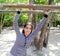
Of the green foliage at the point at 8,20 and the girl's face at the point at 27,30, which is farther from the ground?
the girl's face at the point at 27,30

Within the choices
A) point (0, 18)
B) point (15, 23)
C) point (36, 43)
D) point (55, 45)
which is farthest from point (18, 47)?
point (0, 18)

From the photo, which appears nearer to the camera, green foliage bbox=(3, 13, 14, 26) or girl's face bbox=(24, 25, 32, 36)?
girl's face bbox=(24, 25, 32, 36)

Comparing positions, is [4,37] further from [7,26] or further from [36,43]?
[7,26]

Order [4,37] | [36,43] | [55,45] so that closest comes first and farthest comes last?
[36,43], [55,45], [4,37]

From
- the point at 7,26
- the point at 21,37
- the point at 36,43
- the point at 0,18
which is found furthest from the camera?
the point at 7,26

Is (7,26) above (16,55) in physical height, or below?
below

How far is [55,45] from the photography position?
23.4 feet

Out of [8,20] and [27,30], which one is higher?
[27,30]

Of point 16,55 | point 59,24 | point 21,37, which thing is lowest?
point 59,24

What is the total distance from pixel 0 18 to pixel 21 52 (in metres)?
7.37

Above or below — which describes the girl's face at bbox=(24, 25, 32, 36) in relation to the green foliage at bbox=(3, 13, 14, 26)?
above

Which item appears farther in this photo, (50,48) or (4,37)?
(4,37)

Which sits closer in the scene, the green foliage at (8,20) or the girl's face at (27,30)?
the girl's face at (27,30)

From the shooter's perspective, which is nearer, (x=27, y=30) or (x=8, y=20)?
(x=27, y=30)
